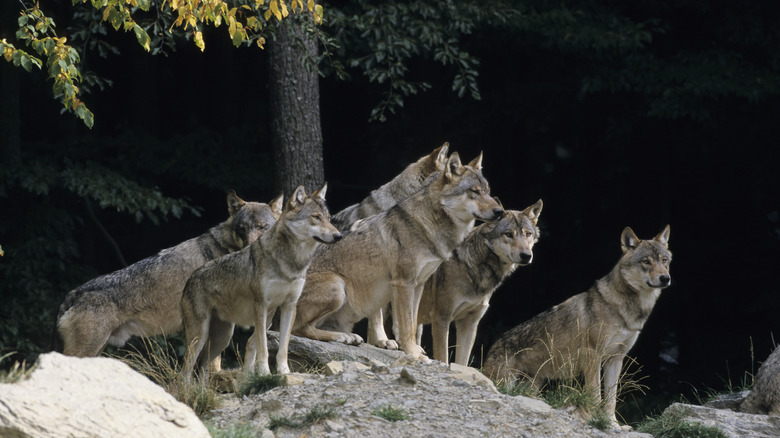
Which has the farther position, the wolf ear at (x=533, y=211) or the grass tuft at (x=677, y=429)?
the wolf ear at (x=533, y=211)

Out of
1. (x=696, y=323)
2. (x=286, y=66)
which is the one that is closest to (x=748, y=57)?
(x=696, y=323)

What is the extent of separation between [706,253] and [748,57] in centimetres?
354

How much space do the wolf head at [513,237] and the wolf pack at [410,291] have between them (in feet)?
0.04

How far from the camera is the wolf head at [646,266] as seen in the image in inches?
370

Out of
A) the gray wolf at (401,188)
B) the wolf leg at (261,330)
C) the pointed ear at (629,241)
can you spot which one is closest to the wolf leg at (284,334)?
the wolf leg at (261,330)

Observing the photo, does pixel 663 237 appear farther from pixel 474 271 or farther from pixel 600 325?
pixel 474 271

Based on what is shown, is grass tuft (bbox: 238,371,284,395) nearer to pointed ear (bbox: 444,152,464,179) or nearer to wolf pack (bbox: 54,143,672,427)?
wolf pack (bbox: 54,143,672,427)

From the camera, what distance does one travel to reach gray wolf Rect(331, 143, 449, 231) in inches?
399

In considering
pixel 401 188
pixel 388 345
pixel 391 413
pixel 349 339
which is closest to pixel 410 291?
pixel 388 345

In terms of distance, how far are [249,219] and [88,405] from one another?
4.48m

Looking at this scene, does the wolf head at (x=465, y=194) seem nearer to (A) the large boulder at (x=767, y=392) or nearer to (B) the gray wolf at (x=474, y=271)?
(B) the gray wolf at (x=474, y=271)

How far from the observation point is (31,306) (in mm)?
12906

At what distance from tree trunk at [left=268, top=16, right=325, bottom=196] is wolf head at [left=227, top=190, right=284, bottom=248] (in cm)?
221

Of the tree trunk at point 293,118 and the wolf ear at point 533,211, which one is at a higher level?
the tree trunk at point 293,118
